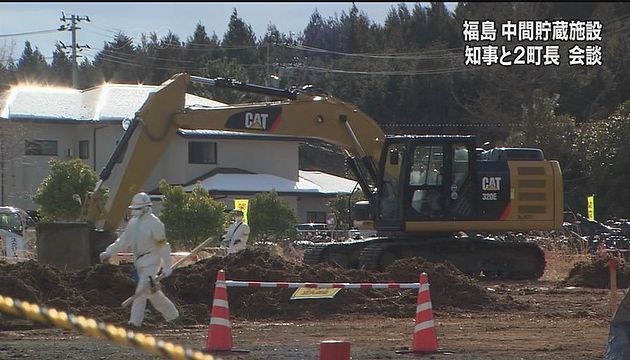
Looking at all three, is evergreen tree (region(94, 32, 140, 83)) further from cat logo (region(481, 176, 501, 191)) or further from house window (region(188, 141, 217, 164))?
cat logo (region(481, 176, 501, 191))

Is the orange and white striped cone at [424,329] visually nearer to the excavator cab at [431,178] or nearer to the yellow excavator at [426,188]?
the yellow excavator at [426,188]

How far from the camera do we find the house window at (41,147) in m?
53.2

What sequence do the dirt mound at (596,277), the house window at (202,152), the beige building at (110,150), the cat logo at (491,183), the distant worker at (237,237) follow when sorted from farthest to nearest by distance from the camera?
the house window at (202,152)
the beige building at (110,150)
the distant worker at (237,237)
the cat logo at (491,183)
the dirt mound at (596,277)

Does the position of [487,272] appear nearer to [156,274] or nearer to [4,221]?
[156,274]

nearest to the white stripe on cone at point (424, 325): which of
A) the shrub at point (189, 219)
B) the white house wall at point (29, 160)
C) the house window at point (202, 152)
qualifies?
the shrub at point (189, 219)

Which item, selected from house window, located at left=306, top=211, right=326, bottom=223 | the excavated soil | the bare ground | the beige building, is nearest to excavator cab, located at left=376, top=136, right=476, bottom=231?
the bare ground

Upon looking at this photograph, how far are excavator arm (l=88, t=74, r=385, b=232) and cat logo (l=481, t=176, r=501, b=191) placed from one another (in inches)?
90.8

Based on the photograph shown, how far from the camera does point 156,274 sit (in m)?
14.3

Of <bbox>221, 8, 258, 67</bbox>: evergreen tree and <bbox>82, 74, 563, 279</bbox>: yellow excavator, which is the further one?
<bbox>221, 8, 258, 67</bbox>: evergreen tree

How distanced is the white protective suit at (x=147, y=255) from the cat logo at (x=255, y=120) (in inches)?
359

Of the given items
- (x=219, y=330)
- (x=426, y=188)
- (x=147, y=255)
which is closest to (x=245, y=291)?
(x=147, y=255)

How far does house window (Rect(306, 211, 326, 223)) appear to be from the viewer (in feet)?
186

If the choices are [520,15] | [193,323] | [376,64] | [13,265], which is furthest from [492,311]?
[376,64]

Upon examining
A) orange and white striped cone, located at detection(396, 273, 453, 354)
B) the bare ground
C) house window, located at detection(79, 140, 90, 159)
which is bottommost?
the bare ground
